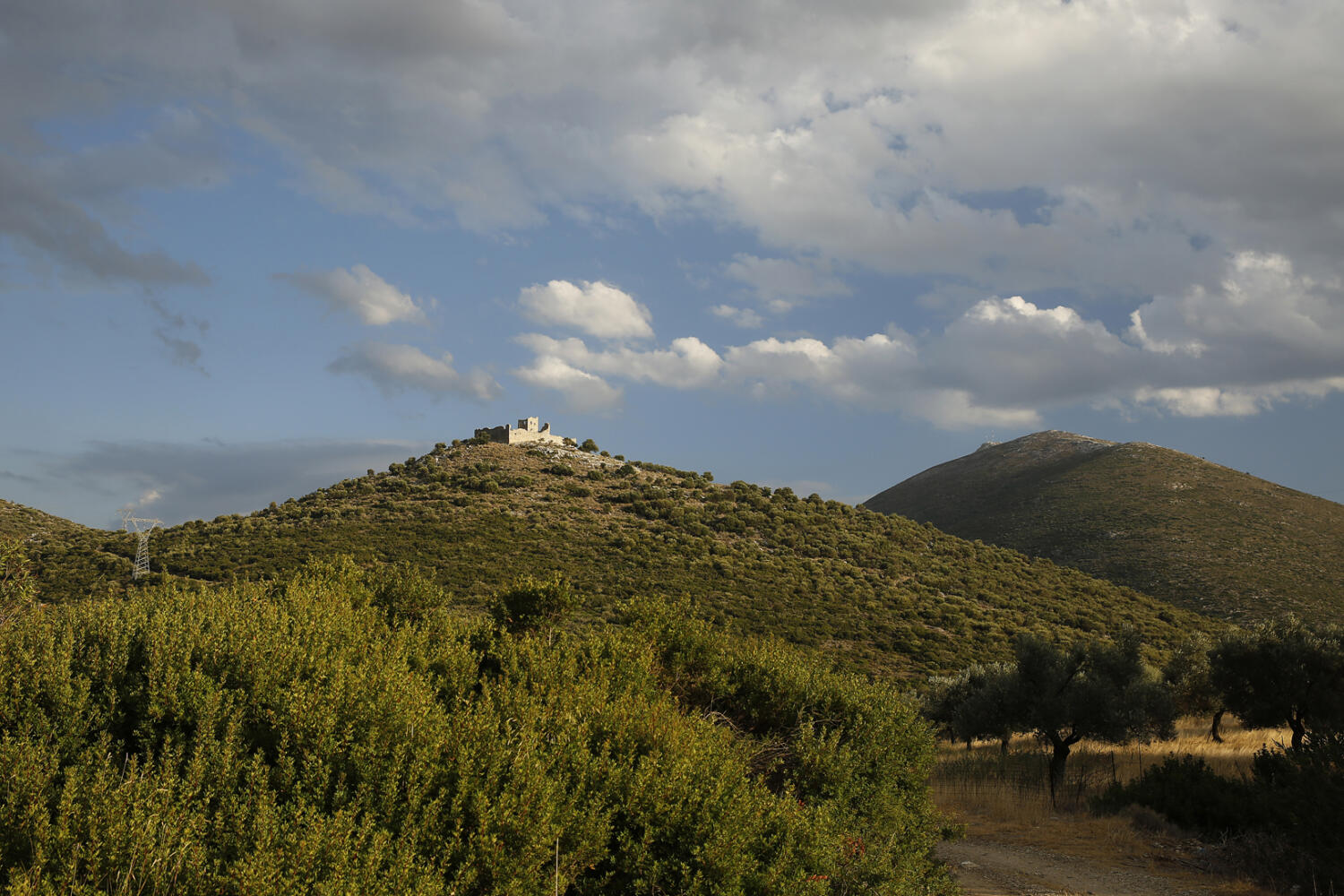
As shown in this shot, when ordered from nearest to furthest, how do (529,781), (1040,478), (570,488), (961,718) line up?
1. (529,781)
2. (961,718)
3. (570,488)
4. (1040,478)

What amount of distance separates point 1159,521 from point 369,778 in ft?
262

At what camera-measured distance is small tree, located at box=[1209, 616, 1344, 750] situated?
2139 cm

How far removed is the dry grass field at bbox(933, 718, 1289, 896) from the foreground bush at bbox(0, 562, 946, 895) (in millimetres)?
6057

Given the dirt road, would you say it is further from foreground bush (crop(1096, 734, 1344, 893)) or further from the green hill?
the green hill

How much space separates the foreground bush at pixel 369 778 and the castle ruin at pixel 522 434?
66489 mm

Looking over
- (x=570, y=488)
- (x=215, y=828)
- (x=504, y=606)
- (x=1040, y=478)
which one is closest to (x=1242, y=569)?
(x=1040, y=478)

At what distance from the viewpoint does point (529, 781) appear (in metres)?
7.01

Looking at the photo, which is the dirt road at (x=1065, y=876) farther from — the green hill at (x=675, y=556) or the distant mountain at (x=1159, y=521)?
the distant mountain at (x=1159, y=521)

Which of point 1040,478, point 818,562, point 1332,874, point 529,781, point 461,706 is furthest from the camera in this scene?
point 1040,478

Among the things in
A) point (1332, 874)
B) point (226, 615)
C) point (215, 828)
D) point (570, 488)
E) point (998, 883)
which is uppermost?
point (570, 488)

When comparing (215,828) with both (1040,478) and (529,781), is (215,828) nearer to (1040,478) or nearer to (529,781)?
(529,781)

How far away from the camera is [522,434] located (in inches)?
3120

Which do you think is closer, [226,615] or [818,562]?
[226,615]

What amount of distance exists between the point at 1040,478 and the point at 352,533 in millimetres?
78317
